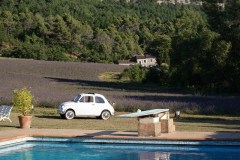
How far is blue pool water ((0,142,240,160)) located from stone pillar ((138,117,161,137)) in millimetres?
711

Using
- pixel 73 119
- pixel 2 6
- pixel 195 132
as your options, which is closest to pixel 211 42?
pixel 73 119

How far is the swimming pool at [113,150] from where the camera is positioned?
17438 millimetres

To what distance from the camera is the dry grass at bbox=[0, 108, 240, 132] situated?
895 inches

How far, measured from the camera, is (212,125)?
23953 mm

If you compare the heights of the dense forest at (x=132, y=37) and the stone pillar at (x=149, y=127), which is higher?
the dense forest at (x=132, y=37)

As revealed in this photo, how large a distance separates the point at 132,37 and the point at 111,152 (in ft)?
447

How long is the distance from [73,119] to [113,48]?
114267mm

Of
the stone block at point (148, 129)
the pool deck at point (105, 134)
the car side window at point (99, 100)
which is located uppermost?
the car side window at point (99, 100)

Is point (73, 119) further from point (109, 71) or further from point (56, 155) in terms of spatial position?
point (109, 71)

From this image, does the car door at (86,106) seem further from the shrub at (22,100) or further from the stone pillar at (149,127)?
the stone pillar at (149,127)

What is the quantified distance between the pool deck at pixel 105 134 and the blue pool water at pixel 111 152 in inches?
12.8

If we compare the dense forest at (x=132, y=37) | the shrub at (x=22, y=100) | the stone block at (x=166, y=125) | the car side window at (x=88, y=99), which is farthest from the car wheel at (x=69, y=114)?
the dense forest at (x=132, y=37)

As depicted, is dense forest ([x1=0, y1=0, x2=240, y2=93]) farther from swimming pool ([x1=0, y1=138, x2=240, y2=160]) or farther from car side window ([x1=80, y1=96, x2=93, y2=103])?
swimming pool ([x1=0, y1=138, x2=240, y2=160])

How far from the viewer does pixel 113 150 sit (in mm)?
18594
